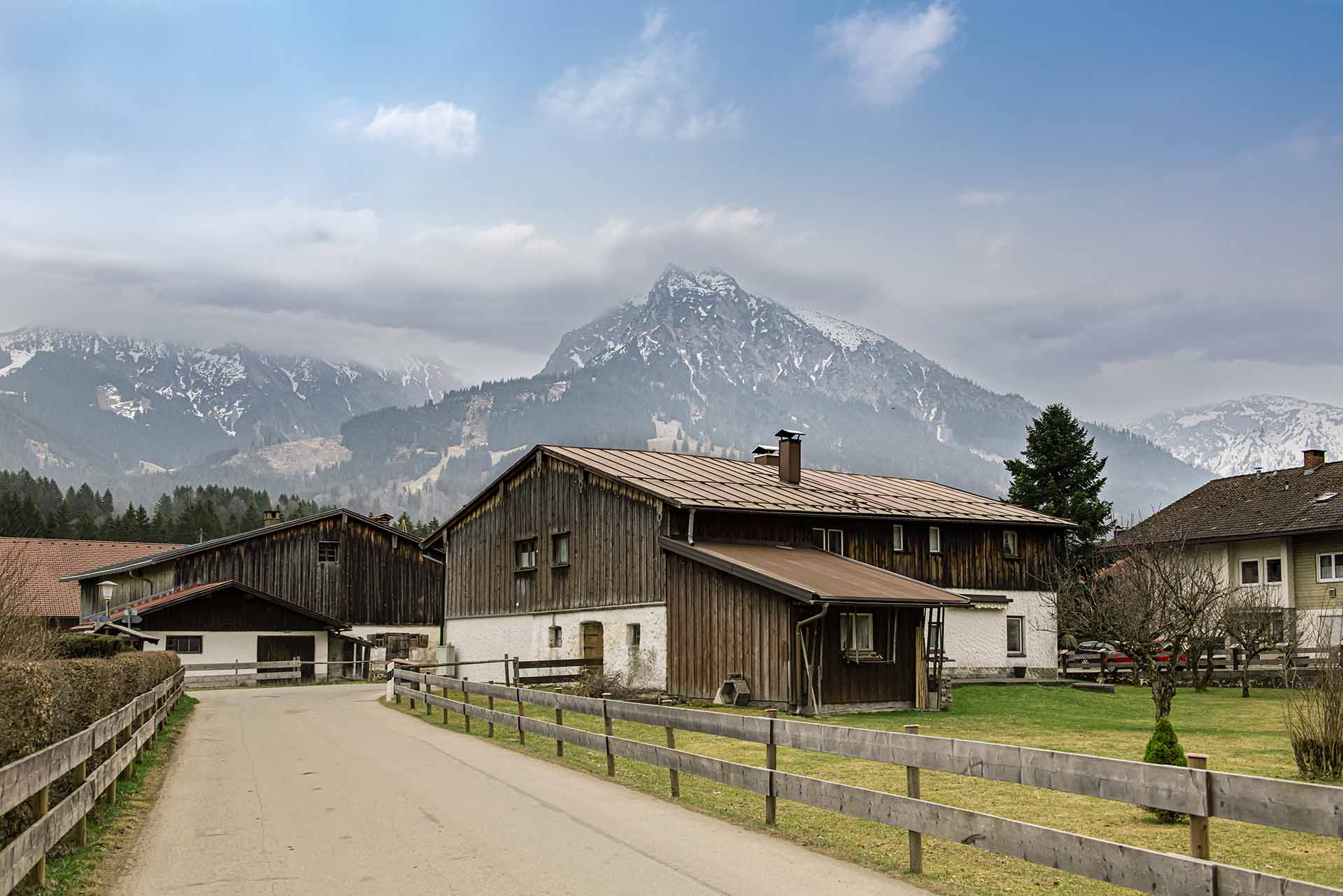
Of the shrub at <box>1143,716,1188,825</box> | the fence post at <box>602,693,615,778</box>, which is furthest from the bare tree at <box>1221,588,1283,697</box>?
the fence post at <box>602,693,615,778</box>

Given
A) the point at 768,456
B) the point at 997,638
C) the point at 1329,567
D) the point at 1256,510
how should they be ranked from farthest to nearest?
the point at 1256,510, the point at 1329,567, the point at 768,456, the point at 997,638

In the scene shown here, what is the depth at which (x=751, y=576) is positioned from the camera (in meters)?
28.6

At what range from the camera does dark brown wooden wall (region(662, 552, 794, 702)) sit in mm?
28500

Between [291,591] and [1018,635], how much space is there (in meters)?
32.9

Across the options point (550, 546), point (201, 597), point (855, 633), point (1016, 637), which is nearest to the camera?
point (855, 633)

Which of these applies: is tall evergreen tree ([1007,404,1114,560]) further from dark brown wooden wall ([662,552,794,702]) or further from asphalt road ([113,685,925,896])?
asphalt road ([113,685,925,896])

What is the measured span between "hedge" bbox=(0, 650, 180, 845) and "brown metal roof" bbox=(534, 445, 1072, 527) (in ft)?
65.9

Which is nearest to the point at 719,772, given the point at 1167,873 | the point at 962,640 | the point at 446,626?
the point at 1167,873

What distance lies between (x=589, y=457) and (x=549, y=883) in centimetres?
2994

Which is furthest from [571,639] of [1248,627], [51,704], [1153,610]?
[51,704]

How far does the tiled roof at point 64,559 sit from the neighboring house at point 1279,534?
5024cm

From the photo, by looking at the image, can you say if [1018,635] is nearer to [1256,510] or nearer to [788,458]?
[788,458]

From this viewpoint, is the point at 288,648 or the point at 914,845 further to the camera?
the point at 288,648

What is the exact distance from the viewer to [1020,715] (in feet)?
93.9
